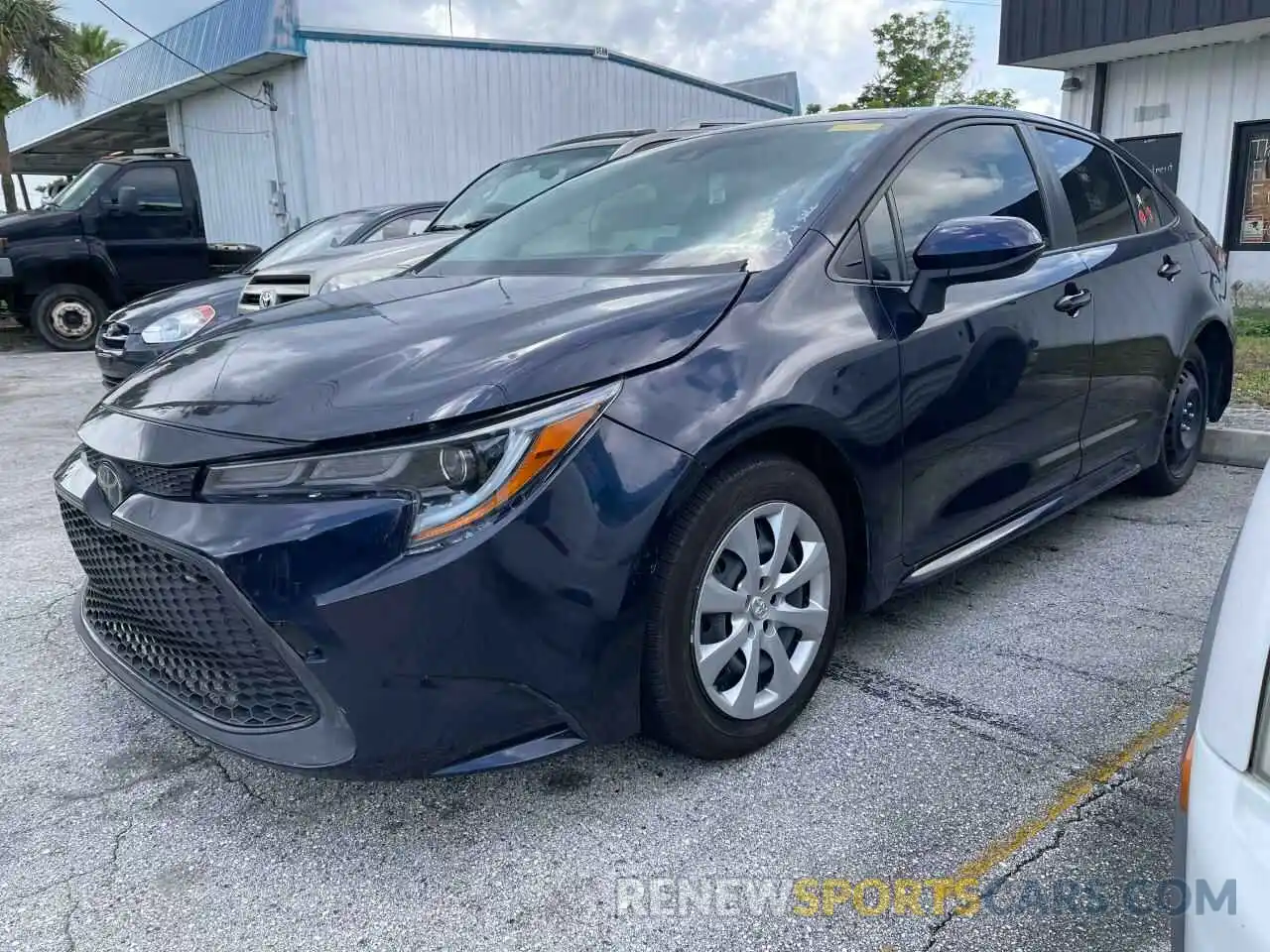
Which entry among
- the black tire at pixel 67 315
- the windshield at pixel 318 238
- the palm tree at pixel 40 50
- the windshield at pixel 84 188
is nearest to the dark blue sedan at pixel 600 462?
the windshield at pixel 318 238

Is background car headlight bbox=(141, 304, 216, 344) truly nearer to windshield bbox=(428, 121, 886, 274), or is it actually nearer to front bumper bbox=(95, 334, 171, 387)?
front bumper bbox=(95, 334, 171, 387)

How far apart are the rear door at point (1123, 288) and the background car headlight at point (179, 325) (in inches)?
201

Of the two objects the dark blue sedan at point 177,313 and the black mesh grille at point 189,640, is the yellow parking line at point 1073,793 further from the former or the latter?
Result: the dark blue sedan at point 177,313

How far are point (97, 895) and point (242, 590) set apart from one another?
730 mm

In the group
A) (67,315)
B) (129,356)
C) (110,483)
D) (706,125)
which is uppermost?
(706,125)

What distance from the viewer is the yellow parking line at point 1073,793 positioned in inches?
81.4

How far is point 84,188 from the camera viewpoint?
11.4m

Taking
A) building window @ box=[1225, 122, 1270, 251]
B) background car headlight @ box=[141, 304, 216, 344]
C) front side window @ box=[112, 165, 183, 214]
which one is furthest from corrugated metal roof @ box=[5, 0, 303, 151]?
building window @ box=[1225, 122, 1270, 251]

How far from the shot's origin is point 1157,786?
2307mm

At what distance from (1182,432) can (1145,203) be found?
1030 mm

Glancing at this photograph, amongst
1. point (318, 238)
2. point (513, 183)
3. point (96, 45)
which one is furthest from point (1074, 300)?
point (96, 45)

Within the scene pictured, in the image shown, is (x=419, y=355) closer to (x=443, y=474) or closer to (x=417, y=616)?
(x=443, y=474)

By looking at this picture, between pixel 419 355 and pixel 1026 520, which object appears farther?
pixel 1026 520

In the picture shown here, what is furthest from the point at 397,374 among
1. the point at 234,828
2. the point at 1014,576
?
the point at 1014,576
